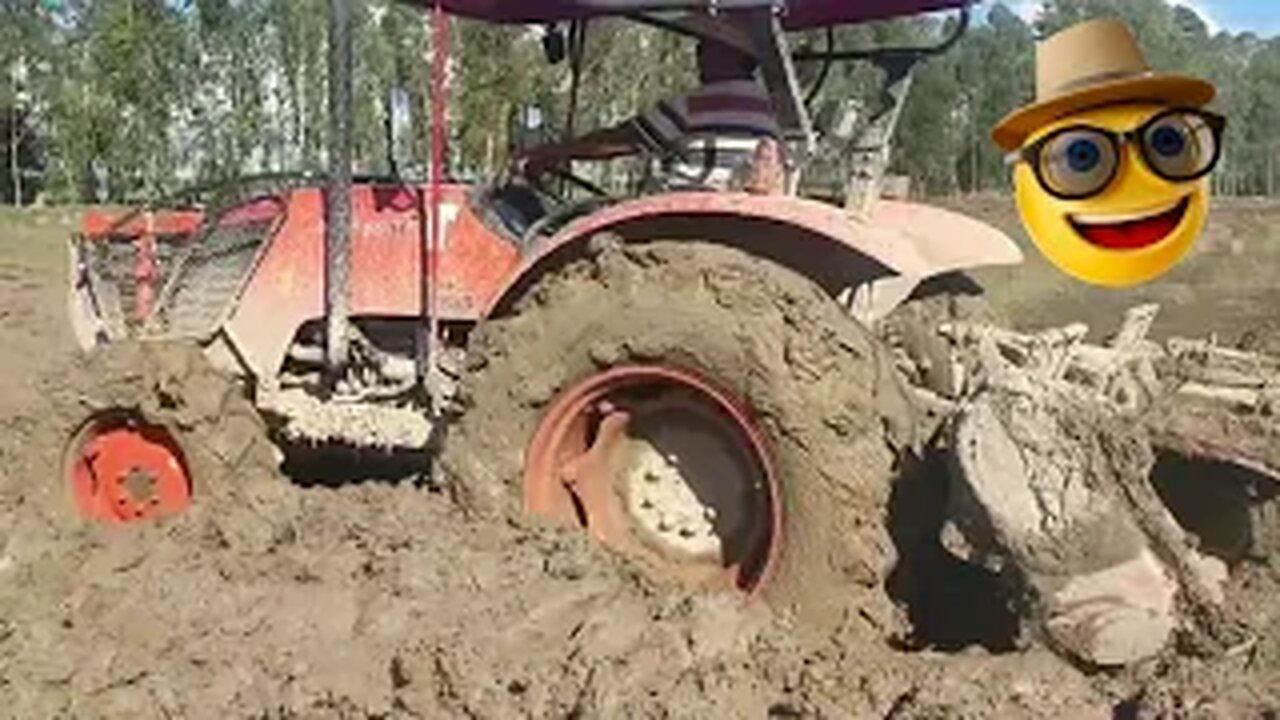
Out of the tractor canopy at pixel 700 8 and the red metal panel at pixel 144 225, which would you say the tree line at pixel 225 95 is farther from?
the tractor canopy at pixel 700 8

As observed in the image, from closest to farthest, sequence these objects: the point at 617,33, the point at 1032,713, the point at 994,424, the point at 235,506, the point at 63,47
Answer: the point at 1032,713 < the point at 994,424 < the point at 235,506 < the point at 617,33 < the point at 63,47

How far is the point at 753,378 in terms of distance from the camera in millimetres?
4477

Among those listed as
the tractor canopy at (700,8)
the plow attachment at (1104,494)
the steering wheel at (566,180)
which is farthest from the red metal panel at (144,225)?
the plow attachment at (1104,494)

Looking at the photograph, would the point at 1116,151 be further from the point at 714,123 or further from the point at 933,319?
the point at 933,319

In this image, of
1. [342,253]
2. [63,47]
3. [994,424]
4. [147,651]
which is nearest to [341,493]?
[342,253]

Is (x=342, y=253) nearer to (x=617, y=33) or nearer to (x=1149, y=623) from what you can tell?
(x=617, y=33)

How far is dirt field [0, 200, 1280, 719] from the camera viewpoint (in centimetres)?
396

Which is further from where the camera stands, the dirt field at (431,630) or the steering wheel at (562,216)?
the steering wheel at (562,216)

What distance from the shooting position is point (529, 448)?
4.93 m

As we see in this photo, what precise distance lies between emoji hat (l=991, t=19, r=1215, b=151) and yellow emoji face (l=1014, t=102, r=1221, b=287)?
0.02 metres

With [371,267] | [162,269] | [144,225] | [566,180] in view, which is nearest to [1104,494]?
[566,180]

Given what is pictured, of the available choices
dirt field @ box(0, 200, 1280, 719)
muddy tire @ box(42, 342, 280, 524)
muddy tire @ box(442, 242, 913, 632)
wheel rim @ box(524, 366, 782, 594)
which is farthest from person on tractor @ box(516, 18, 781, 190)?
muddy tire @ box(42, 342, 280, 524)

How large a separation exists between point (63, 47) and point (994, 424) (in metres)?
30.1

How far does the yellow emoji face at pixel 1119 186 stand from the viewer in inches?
114
